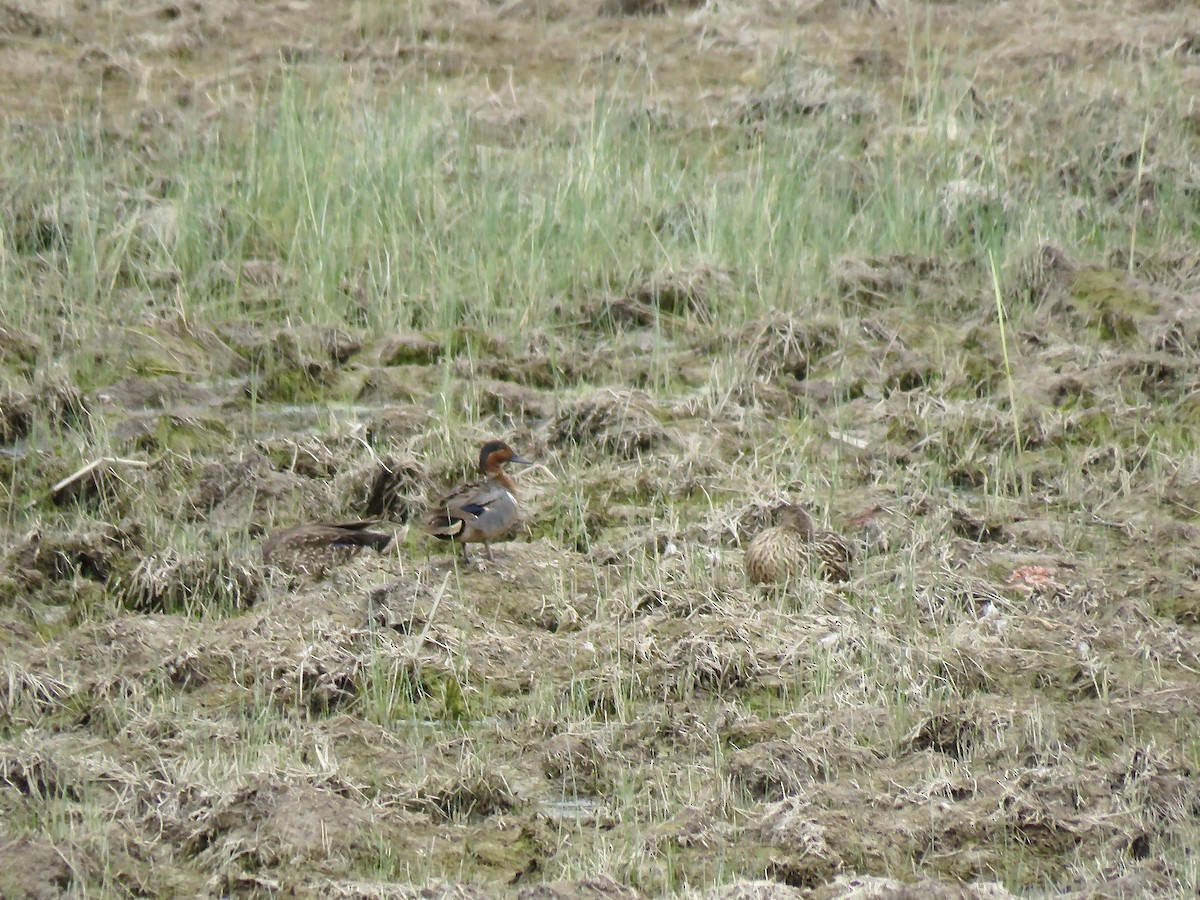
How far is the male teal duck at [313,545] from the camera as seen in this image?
6184 millimetres

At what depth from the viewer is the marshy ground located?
4555 millimetres

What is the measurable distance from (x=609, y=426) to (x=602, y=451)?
5.3 inches

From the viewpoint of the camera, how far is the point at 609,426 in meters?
7.40

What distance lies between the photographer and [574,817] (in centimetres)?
468

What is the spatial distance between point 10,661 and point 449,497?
161 centimetres

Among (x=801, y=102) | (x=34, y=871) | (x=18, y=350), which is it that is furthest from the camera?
(x=801, y=102)

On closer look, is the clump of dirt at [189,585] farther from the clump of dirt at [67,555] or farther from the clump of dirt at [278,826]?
the clump of dirt at [278,826]

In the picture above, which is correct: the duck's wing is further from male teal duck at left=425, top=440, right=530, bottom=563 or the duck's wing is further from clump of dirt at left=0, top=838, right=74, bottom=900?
clump of dirt at left=0, top=838, right=74, bottom=900

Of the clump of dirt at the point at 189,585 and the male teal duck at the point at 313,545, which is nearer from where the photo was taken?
the clump of dirt at the point at 189,585

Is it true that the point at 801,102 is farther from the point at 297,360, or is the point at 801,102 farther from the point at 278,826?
the point at 278,826

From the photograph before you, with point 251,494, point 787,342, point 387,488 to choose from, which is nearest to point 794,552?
point 387,488

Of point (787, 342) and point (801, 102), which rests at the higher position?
point (801, 102)

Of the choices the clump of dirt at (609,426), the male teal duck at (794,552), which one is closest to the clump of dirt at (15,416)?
the clump of dirt at (609,426)

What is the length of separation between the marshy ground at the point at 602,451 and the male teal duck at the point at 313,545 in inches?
3.2
